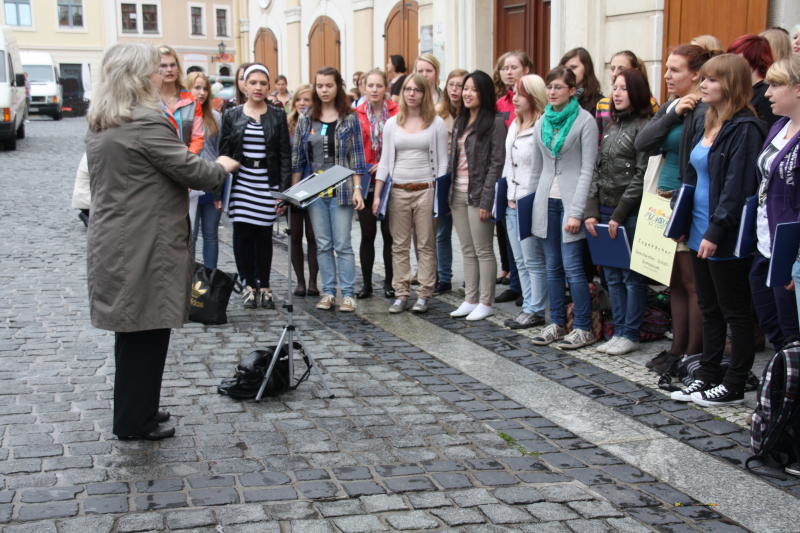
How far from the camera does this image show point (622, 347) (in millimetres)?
6871

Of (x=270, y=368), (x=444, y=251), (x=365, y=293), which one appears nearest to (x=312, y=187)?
(x=270, y=368)

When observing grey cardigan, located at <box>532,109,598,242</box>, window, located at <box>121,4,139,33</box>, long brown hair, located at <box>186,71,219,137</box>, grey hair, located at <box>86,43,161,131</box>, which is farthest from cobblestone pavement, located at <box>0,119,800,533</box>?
window, located at <box>121,4,139,33</box>

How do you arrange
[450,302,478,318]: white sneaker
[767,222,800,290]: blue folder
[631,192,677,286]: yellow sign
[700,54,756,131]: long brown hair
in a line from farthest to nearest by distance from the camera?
[450,302,478,318]: white sneaker, [631,192,677,286]: yellow sign, [700,54,756,131]: long brown hair, [767,222,800,290]: blue folder

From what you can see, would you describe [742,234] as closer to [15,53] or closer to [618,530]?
[618,530]

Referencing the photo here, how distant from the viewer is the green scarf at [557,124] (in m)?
6.94

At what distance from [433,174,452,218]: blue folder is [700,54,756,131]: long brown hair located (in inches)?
117

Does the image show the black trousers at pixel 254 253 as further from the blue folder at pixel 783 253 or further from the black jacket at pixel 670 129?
the blue folder at pixel 783 253

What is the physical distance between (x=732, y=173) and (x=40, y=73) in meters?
40.1

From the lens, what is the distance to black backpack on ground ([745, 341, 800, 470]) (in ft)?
15.4

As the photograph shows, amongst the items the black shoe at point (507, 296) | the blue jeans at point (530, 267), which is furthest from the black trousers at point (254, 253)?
the blue jeans at point (530, 267)

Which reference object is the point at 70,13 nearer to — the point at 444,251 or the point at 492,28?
the point at 492,28

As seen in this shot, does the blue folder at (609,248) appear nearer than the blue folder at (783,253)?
No

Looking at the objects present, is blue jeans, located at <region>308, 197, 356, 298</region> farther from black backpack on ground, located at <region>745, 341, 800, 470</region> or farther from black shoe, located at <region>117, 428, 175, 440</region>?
black backpack on ground, located at <region>745, 341, 800, 470</region>

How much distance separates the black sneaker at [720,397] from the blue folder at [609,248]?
1.24 m
